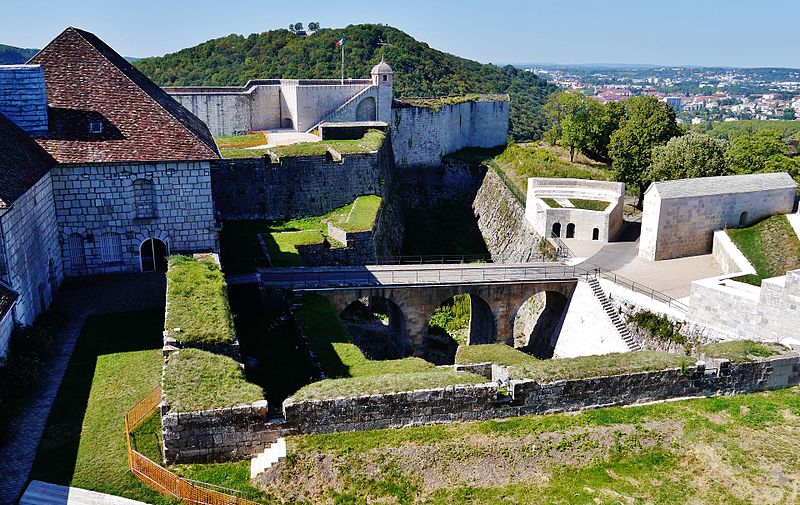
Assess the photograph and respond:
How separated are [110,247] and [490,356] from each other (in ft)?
44.8

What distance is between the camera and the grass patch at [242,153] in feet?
126

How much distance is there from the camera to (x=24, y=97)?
22953 millimetres

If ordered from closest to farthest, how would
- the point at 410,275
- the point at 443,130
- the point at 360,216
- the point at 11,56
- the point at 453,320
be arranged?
the point at 410,275
the point at 453,320
the point at 360,216
the point at 443,130
the point at 11,56

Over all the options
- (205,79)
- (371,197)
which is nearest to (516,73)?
(205,79)

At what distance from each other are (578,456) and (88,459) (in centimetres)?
1079

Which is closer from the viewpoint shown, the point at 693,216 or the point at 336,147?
the point at 693,216

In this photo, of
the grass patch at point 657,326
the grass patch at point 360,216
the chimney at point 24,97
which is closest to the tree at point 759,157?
the grass patch at point 657,326

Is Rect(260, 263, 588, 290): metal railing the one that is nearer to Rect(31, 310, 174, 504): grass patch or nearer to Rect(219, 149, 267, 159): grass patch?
Rect(31, 310, 174, 504): grass patch

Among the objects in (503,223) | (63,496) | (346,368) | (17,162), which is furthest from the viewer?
(503,223)

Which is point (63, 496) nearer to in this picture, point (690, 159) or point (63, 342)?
point (63, 342)

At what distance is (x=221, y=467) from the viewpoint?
1470cm

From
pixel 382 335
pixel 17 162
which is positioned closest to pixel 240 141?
pixel 382 335

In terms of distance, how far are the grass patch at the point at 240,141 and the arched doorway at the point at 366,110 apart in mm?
8156

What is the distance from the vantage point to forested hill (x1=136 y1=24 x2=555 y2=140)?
73.1m
